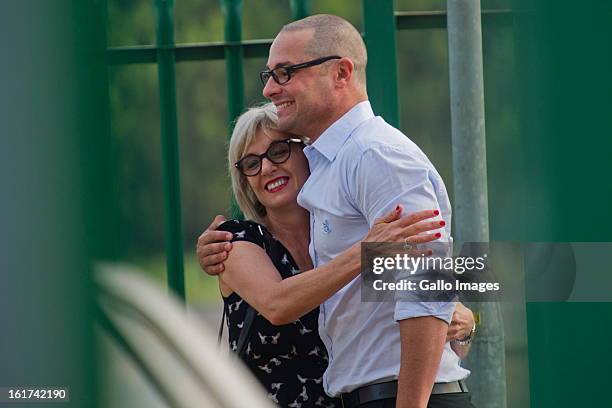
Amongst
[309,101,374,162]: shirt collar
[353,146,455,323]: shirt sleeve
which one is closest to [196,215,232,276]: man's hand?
[309,101,374,162]: shirt collar

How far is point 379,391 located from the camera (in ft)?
8.65

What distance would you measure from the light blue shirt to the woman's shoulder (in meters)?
0.19

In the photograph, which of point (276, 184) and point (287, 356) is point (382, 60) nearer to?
point (276, 184)

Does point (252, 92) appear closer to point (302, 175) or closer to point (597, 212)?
point (302, 175)

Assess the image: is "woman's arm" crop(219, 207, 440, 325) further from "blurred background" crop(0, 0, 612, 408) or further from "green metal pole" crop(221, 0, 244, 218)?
"green metal pole" crop(221, 0, 244, 218)

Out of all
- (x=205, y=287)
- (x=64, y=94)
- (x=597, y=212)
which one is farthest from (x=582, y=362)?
(x=64, y=94)

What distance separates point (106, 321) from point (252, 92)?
94 cm

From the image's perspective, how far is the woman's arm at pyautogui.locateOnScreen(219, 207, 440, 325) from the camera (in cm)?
A: 247

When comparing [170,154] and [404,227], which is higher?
[170,154]

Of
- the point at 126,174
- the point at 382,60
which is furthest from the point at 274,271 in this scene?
the point at 382,60

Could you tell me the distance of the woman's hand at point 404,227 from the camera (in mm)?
2453

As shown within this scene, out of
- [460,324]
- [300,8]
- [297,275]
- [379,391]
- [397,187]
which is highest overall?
[300,8]

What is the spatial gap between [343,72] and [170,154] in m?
0.99

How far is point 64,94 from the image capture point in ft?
10.8
